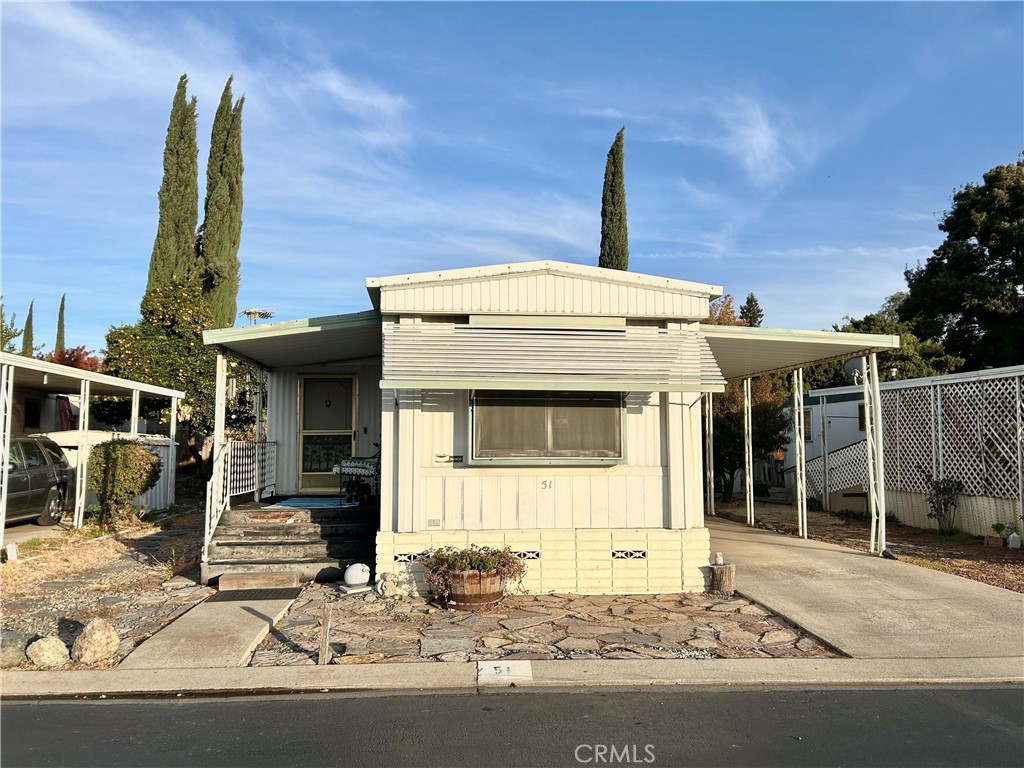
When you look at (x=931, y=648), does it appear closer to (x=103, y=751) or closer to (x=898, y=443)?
(x=103, y=751)

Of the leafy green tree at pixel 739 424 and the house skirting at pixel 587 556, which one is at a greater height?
the leafy green tree at pixel 739 424

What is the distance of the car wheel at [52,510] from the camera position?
497 inches

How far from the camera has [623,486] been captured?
317 inches

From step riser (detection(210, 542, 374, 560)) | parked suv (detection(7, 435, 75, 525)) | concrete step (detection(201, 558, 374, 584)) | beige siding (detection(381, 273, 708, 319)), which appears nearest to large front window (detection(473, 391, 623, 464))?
beige siding (detection(381, 273, 708, 319))

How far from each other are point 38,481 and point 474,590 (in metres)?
9.43

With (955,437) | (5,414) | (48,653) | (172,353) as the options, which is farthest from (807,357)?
(172,353)

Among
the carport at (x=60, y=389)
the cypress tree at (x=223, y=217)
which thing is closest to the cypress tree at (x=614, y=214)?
the cypress tree at (x=223, y=217)

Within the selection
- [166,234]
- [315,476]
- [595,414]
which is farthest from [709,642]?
[166,234]

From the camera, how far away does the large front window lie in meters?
7.81

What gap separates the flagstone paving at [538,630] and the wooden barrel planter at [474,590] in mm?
114

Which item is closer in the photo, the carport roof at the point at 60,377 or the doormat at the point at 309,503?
the doormat at the point at 309,503

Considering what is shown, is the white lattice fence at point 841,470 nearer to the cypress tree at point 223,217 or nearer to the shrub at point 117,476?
the shrub at point 117,476

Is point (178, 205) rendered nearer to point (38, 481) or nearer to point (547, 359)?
point (38, 481)

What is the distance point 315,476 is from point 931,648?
8367 millimetres
